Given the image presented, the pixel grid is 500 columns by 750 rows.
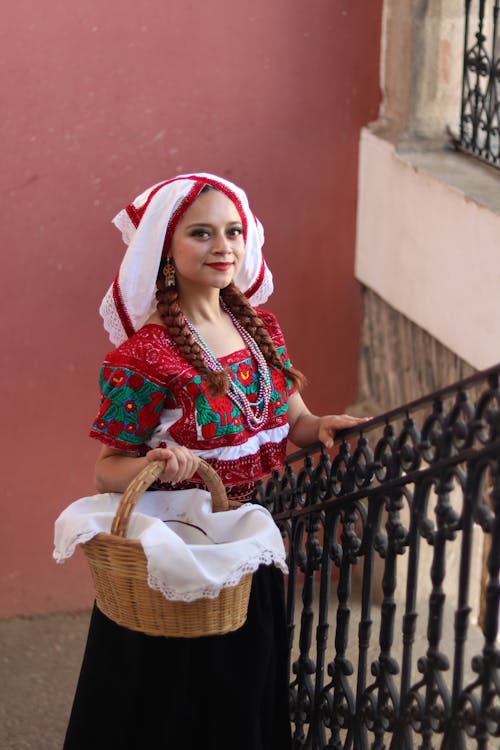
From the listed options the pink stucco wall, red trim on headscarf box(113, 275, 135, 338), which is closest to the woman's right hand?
red trim on headscarf box(113, 275, 135, 338)

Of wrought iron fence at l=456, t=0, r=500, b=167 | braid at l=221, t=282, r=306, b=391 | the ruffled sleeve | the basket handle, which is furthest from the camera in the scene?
wrought iron fence at l=456, t=0, r=500, b=167

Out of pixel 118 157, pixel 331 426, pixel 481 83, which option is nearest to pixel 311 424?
pixel 331 426

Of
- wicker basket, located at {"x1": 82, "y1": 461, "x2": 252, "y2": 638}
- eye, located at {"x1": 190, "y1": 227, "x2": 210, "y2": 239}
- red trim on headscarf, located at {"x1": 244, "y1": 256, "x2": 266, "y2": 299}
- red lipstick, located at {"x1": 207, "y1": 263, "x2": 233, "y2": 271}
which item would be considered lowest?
wicker basket, located at {"x1": 82, "y1": 461, "x2": 252, "y2": 638}

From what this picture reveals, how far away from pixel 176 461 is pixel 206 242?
579mm

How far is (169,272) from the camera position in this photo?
306 cm

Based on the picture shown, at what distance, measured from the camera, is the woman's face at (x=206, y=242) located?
9.83 feet

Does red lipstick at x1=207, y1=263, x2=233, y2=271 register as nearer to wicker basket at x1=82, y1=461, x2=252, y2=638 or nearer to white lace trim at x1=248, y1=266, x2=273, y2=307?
white lace trim at x1=248, y1=266, x2=273, y2=307

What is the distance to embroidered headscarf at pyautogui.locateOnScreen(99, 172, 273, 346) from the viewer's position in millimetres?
2998

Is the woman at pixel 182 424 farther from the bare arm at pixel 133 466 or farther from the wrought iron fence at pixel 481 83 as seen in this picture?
the wrought iron fence at pixel 481 83

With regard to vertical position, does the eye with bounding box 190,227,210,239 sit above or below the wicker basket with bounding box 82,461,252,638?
above

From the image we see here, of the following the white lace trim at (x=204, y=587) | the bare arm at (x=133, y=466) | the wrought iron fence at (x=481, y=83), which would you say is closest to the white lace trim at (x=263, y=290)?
the bare arm at (x=133, y=466)

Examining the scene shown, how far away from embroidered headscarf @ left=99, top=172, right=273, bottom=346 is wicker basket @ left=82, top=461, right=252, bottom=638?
0.49 metres

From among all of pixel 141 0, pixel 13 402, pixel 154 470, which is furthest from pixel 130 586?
pixel 141 0

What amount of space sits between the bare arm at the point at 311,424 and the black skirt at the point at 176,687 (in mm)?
392
